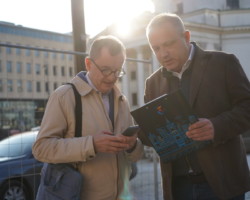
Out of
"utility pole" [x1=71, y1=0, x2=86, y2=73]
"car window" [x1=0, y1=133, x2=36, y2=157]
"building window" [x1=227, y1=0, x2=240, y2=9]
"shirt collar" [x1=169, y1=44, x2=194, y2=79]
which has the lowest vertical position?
"car window" [x1=0, y1=133, x2=36, y2=157]

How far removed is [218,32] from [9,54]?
127ft

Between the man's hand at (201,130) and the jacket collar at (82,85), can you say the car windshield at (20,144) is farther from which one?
the man's hand at (201,130)

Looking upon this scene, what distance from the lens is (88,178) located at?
2.39m

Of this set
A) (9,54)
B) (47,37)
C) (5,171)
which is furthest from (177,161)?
(47,37)

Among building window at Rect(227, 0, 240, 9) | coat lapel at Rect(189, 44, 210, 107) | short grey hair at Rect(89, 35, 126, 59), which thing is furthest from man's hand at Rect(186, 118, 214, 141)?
building window at Rect(227, 0, 240, 9)

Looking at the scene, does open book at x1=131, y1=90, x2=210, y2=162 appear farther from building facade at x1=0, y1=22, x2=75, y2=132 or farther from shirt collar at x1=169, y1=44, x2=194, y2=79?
building facade at x1=0, y1=22, x2=75, y2=132

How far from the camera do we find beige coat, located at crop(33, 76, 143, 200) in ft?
7.41

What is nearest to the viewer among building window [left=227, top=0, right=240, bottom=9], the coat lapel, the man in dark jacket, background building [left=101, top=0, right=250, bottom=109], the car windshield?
the man in dark jacket

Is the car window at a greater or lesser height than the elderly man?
lesser

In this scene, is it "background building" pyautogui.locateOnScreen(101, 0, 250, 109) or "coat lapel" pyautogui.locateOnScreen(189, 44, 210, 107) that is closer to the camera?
"coat lapel" pyautogui.locateOnScreen(189, 44, 210, 107)

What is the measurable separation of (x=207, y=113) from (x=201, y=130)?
0.77 feet

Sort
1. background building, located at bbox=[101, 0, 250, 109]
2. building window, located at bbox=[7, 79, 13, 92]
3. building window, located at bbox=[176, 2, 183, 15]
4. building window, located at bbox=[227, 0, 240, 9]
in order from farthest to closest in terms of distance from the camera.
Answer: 1. building window, located at bbox=[176, 2, 183, 15]
2. building window, located at bbox=[227, 0, 240, 9]
3. background building, located at bbox=[101, 0, 250, 109]
4. building window, located at bbox=[7, 79, 13, 92]

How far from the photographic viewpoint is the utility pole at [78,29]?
13.6ft

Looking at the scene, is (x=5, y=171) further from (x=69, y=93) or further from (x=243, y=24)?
(x=243, y=24)
